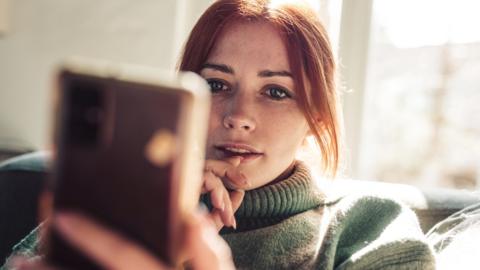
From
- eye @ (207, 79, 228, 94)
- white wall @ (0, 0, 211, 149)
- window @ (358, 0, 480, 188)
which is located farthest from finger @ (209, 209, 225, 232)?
white wall @ (0, 0, 211, 149)

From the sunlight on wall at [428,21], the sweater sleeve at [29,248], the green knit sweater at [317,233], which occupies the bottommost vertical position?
the sweater sleeve at [29,248]

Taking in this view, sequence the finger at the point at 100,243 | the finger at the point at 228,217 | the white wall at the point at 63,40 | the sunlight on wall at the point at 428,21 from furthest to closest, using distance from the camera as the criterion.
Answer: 1. the white wall at the point at 63,40
2. the sunlight on wall at the point at 428,21
3. the finger at the point at 228,217
4. the finger at the point at 100,243

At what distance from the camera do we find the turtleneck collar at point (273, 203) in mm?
856

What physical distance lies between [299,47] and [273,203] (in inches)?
10.1

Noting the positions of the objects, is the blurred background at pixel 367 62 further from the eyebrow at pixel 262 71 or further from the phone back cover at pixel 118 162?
the phone back cover at pixel 118 162

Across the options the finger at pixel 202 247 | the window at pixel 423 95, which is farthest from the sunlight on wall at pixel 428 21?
the finger at pixel 202 247

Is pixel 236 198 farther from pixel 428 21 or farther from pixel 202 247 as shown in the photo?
pixel 428 21

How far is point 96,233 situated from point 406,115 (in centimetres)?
156

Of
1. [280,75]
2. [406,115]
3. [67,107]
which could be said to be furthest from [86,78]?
[406,115]

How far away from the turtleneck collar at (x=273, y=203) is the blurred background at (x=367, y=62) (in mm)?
801

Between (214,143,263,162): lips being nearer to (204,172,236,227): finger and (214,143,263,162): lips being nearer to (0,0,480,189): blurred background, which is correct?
(204,172,236,227): finger

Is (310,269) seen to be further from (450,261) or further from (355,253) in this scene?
(450,261)

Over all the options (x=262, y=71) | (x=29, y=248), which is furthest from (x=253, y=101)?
(x=29, y=248)

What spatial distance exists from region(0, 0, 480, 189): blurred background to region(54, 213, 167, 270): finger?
133 centimetres
